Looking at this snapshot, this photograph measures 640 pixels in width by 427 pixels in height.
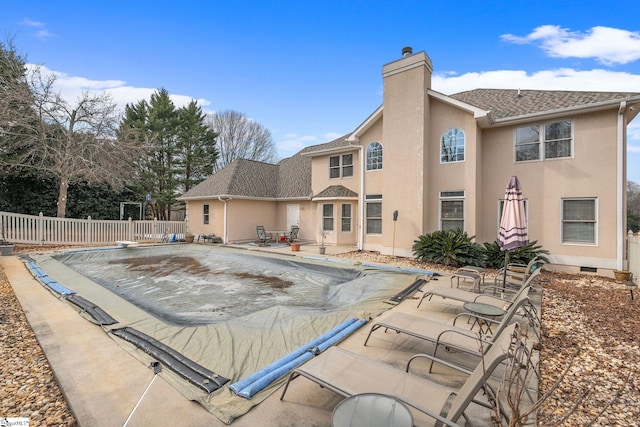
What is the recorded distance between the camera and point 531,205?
34.9 ft

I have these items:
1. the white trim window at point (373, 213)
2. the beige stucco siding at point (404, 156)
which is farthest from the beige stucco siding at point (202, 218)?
the beige stucco siding at point (404, 156)

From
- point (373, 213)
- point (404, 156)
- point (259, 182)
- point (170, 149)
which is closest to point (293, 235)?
point (259, 182)

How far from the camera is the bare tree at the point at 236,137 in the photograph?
34344 millimetres

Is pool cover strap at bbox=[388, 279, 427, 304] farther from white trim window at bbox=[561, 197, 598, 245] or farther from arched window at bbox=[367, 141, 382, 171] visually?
arched window at bbox=[367, 141, 382, 171]

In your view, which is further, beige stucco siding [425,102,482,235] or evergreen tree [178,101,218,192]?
evergreen tree [178,101,218,192]

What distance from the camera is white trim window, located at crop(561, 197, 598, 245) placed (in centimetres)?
968

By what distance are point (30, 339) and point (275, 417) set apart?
163 inches

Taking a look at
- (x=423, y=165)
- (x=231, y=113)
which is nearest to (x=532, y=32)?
(x=423, y=165)

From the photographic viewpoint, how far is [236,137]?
3497 cm

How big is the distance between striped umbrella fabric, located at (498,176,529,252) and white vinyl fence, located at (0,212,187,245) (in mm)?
16891

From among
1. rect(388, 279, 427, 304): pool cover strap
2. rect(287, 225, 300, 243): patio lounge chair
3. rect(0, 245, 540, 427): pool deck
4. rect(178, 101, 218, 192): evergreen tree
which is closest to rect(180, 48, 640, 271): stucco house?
rect(287, 225, 300, 243): patio lounge chair

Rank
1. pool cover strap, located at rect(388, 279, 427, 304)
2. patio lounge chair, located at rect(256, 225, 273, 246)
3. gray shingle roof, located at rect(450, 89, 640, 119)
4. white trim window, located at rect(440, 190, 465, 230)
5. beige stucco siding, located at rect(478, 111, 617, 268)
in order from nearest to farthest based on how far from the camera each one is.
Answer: pool cover strap, located at rect(388, 279, 427, 304), beige stucco siding, located at rect(478, 111, 617, 268), gray shingle roof, located at rect(450, 89, 640, 119), white trim window, located at rect(440, 190, 465, 230), patio lounge chair, located at rect(256, 225, 273, 246)

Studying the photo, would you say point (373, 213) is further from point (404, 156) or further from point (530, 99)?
point (530, 99)

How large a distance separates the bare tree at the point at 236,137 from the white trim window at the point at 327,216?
21.1 meters
